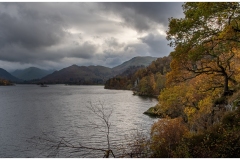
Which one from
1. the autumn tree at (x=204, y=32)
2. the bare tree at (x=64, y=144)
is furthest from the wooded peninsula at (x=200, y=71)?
the bare tree at (x=64, y=144)

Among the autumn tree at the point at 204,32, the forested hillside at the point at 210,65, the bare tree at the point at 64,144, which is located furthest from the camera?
the autumn tree at the point at 204,32

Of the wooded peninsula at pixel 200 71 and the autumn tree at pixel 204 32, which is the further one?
the autumn tree at pixel 204 32

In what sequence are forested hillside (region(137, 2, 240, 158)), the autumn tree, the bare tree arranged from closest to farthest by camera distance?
the bare tree < forested hillside (region(137, 2, 240, 158)) < the autumn tree

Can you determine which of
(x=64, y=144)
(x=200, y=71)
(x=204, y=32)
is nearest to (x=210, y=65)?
(x=200, y=71)

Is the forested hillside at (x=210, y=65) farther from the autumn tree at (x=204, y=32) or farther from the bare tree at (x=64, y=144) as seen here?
the bare tree at (x=64, y=144)

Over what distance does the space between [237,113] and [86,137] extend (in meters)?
A: 32.1

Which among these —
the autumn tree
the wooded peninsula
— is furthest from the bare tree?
the autumn tree

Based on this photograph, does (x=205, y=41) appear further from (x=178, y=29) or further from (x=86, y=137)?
(x=86, y=137)

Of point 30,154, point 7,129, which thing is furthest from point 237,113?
point 7,129

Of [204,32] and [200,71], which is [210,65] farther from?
[204,32]

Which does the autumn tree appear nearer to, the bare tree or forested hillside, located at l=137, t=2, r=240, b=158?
forested hillside, located at l=137, t=2, r=240, b=158

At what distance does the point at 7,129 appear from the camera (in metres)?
51.5

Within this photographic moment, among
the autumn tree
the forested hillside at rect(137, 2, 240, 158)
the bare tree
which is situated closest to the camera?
Result: the bare tree

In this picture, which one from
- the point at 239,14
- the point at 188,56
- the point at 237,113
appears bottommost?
the point at 237,113
